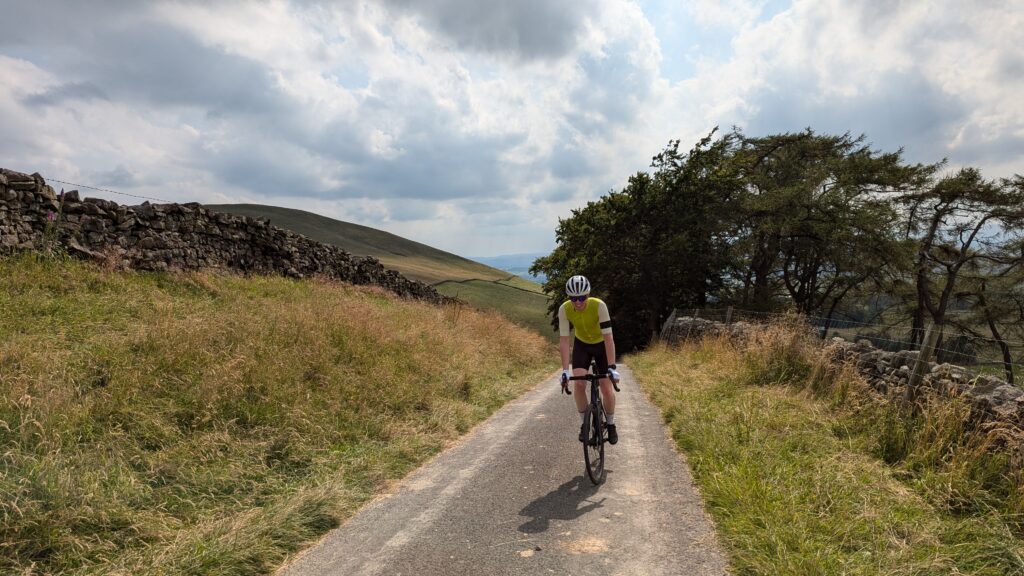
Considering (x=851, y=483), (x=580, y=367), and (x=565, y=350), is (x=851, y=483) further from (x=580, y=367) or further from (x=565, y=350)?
(x=565, y=350)

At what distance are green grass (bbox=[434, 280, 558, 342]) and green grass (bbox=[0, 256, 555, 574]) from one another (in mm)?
41934

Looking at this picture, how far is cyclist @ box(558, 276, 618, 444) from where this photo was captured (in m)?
6.30

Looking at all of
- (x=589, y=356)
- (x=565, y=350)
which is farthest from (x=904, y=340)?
(x=565, y=350)

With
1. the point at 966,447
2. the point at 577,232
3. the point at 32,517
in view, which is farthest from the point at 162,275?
the point at 577,232

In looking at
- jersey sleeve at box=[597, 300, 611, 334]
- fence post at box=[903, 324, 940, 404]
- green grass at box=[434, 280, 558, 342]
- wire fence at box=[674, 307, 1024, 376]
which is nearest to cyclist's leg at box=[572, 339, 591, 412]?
jersey sleeve at box=[597, 300, 611, 334]

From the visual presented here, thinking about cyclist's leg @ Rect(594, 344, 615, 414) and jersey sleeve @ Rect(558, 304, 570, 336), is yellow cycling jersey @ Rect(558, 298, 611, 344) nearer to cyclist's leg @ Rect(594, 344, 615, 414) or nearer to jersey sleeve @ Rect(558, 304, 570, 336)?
jersey sleeve @ Rect(558, 304, 570, 336)

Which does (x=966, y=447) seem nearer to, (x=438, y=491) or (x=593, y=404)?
(x=593, y=404)

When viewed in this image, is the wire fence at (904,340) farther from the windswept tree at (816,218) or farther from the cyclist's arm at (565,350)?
the windswept tree at (816,218)

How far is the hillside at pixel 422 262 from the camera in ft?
202

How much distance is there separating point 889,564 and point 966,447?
256cm

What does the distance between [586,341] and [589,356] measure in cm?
20

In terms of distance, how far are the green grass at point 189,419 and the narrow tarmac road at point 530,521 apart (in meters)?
0.46

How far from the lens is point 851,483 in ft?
16.3

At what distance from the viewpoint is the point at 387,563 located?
3.93 meters
